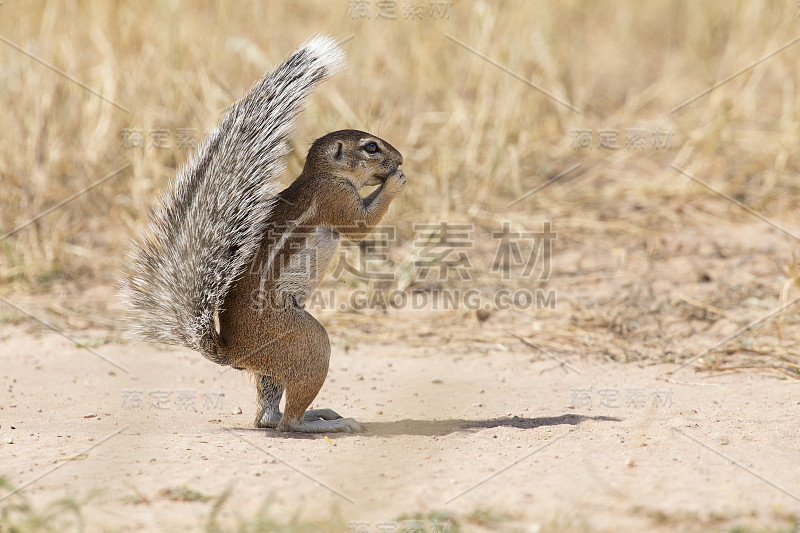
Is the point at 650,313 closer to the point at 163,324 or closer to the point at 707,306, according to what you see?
the point at 707,306

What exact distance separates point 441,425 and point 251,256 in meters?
1.24

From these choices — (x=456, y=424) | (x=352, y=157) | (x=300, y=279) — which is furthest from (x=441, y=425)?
(x=352, y=157)

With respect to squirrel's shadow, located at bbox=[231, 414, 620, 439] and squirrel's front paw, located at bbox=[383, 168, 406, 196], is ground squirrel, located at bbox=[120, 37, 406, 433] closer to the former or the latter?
squirrel's shadow, located at bbox=[231, 414, 620, 439]

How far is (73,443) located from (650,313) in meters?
3.76

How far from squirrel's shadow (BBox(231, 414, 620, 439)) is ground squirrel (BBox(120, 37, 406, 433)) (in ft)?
0.23

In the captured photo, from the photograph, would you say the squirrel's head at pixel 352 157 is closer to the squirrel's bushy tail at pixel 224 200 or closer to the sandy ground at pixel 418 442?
the squirrel's bushy tail at pixel 224 200

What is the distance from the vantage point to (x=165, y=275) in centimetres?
352

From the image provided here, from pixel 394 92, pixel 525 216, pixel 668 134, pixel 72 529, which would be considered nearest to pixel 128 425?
pixel 72 529

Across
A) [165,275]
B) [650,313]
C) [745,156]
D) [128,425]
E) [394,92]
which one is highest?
[394,92]

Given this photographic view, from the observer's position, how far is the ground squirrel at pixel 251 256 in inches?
136

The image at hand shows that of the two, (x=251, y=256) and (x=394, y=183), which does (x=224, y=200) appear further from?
(x=394, y=183)

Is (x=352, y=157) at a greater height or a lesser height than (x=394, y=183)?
greater

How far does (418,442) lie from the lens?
141 inches

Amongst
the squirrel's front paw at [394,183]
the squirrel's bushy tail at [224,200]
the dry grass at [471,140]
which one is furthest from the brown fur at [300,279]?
the dry grass at [471,140]
